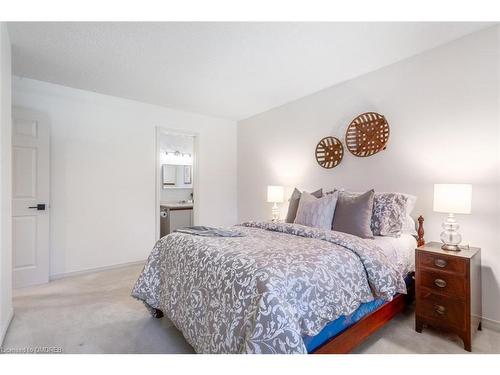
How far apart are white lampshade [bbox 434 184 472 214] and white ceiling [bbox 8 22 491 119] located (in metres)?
1.27

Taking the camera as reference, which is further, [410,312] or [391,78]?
[391,78]

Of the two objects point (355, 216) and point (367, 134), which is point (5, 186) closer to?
point (355, 216)

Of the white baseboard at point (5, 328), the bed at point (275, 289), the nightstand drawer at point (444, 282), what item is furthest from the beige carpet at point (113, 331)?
the nightstand drawer at point (444, 282)

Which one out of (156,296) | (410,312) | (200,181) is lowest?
(410,312)

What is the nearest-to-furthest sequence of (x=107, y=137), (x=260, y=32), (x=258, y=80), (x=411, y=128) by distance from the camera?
(x=260, y=32), (x=411, y=128), (x=258, y=80), (x=107, y=137)

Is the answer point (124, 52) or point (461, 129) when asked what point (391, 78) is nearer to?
point (461, 129)

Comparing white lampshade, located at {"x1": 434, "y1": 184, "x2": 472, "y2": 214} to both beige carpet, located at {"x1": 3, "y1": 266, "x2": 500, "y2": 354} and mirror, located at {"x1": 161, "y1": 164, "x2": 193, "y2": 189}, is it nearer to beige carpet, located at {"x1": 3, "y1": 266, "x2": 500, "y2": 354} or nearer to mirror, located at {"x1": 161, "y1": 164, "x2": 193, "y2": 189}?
beige carpet, located at {"x1": 3, "y1": 266, "x2": 500, "y2": 354}

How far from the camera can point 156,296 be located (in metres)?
2.09

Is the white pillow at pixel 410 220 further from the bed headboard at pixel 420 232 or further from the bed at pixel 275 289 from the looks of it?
the bed at pixel 275 289

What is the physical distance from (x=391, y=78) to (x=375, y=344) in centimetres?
243

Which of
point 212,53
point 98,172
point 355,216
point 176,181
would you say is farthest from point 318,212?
point 176,181

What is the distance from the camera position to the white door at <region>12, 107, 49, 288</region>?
111 inches
